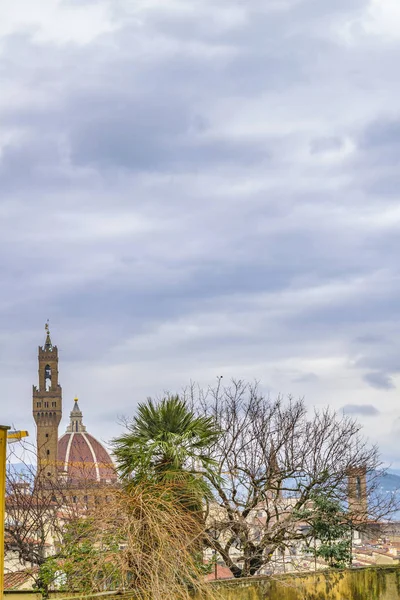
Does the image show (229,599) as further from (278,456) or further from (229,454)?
(278,456)

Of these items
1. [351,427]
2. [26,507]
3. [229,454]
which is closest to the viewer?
[229,454]

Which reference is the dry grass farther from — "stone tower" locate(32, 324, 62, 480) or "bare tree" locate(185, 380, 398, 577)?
"stone tower" locate(32, 324, 62, 480)

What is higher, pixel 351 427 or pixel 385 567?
pixel 351 427

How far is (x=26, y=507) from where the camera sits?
88.8 ft

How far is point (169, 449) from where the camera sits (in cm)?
1348

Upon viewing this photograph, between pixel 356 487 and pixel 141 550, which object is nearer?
pixel 141 550

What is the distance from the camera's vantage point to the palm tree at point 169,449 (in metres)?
13.1

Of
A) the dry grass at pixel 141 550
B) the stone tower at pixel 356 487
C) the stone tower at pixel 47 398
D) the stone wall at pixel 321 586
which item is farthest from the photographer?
the stone tower at pixel 47 398

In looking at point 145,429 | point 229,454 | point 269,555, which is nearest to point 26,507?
point 229,454

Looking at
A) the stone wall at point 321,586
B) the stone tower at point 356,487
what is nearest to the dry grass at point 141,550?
the stone wall at point 321,586

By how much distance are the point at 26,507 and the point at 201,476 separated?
14989mm

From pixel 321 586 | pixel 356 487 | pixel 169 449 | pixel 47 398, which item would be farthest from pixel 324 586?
pixel 47 398

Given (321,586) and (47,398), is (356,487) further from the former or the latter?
(47,398)

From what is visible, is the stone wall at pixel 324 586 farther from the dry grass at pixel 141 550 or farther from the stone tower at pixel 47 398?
the stone tower at pixel 47 398
